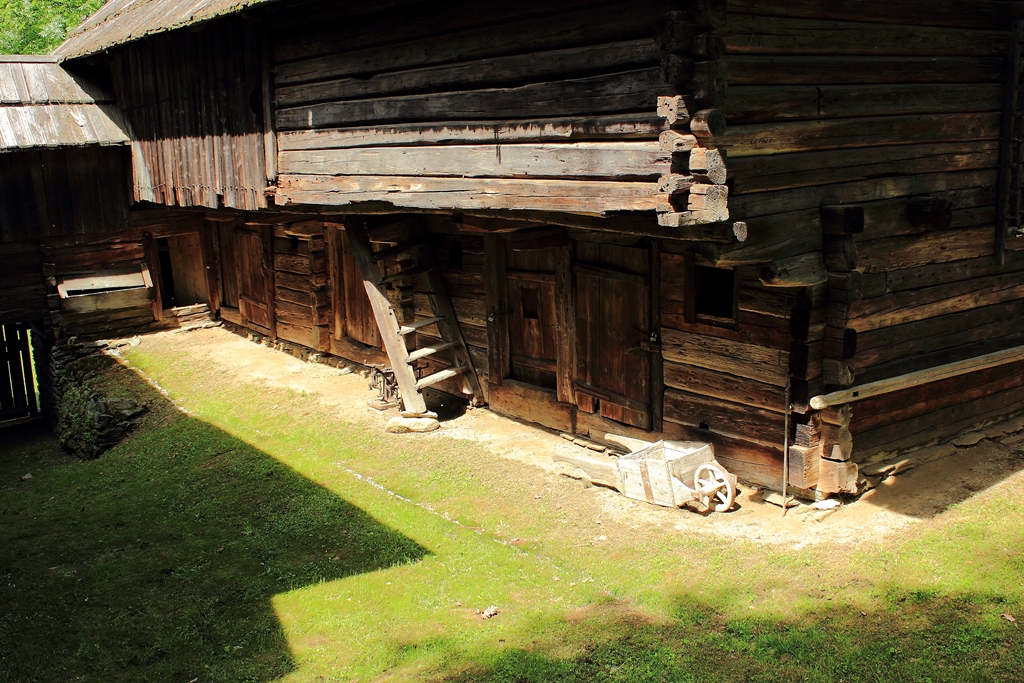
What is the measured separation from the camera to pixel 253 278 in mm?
15523

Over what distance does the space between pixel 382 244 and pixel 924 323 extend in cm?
679

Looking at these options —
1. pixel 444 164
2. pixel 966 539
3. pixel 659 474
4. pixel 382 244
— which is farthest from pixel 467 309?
pixel 966 539

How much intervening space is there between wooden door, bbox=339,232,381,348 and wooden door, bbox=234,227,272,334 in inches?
83.2

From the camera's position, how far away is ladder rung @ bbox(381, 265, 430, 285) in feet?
35.4

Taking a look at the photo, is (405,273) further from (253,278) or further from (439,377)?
(253,278)

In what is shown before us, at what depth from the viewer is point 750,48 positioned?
6742 millimetres

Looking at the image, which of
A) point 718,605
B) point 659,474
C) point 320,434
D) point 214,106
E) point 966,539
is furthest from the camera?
point 214,106

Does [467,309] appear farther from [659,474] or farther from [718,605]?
[718,605]

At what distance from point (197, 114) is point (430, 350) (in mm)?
4561

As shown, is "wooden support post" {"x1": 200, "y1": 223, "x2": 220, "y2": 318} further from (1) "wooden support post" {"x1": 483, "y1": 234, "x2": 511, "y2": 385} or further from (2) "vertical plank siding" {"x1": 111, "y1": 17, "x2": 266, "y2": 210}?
(1) "wooden support post" {"x1": 483, "y1": 234, "x2": 511, "y2": 385}

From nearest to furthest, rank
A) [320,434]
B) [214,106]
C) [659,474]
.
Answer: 1. [659,474]
2. [320,434]
3. [214,106]

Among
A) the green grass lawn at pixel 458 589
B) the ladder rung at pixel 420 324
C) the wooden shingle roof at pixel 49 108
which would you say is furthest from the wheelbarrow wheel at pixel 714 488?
the wooden shingle roof at pixel 49 108

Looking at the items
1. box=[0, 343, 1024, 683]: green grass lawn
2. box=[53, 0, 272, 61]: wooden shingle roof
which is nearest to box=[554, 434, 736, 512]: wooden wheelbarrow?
box=[0, 343, 1024, 683]: green grass lawn

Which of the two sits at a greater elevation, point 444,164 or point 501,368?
point 444,164
